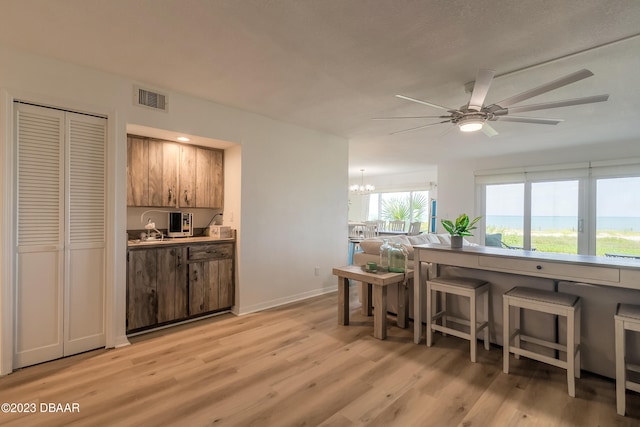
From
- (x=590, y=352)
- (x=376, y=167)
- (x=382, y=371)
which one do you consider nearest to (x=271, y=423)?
(x=382, y=371)

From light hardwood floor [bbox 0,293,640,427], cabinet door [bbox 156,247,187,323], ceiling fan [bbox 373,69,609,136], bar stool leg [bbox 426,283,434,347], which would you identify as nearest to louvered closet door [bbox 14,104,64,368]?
light hardwood floor [bbox 0,293,640,427]

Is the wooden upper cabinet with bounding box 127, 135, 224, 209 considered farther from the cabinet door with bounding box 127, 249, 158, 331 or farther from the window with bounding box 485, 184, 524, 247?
the window with bounding box 485, 184, 524, 247

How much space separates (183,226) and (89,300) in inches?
50.1

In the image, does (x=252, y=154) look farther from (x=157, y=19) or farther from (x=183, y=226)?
(x=157, y=19)

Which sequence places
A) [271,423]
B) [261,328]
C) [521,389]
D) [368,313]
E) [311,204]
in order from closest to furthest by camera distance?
[271,423]
[521,389]
[261,328]
[368,313]
[311,204]

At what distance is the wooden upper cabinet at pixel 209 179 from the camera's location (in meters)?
3.65

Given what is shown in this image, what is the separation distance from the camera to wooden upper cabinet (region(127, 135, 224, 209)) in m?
3.16

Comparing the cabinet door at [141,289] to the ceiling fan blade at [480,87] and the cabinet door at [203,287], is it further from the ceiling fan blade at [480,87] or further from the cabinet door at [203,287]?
the ceiling fan blade at [480,87]

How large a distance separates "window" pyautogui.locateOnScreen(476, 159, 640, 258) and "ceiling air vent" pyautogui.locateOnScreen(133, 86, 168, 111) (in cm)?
595

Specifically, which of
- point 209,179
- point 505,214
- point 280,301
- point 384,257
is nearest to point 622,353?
point 384,257

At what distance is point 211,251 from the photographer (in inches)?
135

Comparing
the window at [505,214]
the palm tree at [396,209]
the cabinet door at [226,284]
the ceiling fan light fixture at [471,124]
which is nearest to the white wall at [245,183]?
the cabinet door at [226,284]

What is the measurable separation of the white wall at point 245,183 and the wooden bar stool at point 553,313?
2591 millimetres

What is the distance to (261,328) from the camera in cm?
312
